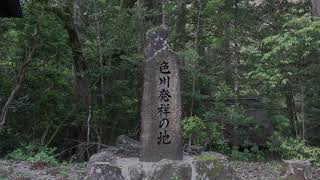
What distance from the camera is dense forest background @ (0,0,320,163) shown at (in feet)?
37.9

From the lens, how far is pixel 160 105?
7621mm

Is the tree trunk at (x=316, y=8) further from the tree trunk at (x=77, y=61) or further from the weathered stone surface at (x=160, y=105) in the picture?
the tree trunk at (x=77, y=61)

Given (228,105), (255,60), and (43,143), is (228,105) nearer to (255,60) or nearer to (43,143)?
(255,60)

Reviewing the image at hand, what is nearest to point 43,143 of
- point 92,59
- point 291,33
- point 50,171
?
point 92,59

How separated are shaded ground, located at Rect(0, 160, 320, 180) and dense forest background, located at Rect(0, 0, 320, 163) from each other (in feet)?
6.49

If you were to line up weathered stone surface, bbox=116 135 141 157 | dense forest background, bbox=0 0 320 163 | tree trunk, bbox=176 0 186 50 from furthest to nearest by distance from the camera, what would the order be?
tree trunk, bbox=176 0 186 50
dense forest background, bbox=0 0 320 163
weathered stone surface, bbox=116 135 141 157

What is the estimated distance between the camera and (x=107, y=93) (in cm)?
1259

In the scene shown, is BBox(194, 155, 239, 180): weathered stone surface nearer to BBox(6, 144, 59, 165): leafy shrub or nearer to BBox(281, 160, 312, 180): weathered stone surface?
BBox(281, 160, 312, 180): weathered stone surface

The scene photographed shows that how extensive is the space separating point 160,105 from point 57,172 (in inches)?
84.8

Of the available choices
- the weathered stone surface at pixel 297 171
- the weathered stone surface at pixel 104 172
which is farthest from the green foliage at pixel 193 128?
the weathered stone surface at pixel 104 172

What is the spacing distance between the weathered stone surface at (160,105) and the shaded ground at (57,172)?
1286mm

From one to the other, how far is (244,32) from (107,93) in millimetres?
4525

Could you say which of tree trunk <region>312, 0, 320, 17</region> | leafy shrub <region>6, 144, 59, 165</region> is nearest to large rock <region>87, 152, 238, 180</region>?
leafy shrub <region>6, 144, 59, 165</region>

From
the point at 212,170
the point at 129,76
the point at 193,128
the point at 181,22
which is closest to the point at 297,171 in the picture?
the point at 212,170
